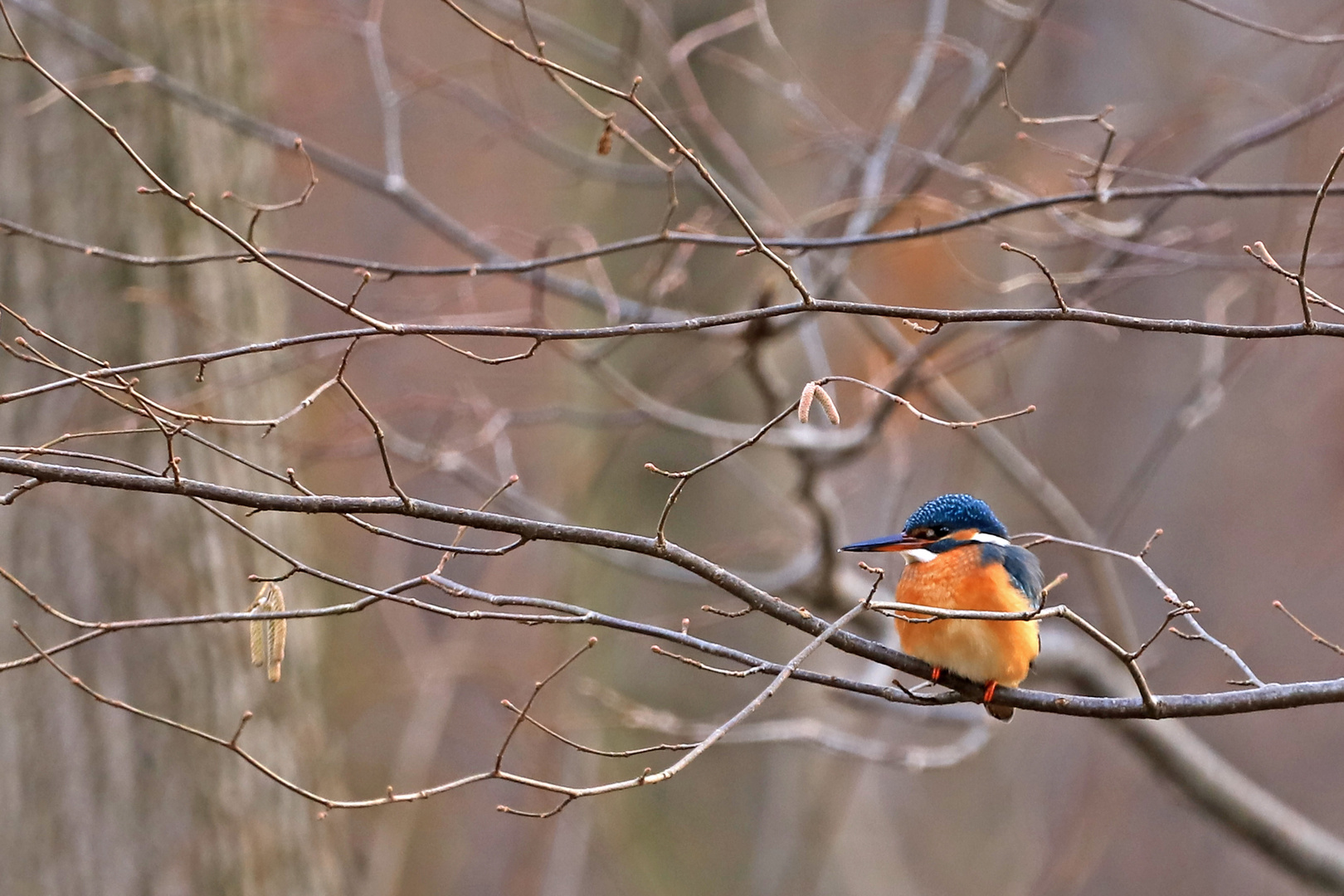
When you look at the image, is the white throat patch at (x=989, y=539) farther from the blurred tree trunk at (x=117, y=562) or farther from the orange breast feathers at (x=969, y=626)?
the blurred tree trunk at (x=117, y=562)

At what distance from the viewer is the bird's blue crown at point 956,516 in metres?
2.79

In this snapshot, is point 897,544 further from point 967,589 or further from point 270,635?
point 270,635

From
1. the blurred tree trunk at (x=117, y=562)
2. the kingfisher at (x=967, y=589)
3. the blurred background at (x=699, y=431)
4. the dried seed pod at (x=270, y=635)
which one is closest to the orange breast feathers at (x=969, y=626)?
the kingfisher at (x=967, y=589)

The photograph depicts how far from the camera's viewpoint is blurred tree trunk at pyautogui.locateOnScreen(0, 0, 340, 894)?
3617mm

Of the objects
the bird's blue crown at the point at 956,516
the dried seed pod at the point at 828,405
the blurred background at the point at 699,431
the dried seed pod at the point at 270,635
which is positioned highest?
the blurred background at the point at 699,431

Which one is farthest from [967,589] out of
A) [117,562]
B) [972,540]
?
[117,562]

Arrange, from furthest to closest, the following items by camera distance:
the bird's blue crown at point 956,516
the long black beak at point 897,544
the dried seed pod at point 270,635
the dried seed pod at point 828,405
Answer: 1. the bird's blue crown at point 956,516
2. the long black beak at point 897,544
3. the dried seed pod at point 270,635
4. the dried seed pod at point 828,405

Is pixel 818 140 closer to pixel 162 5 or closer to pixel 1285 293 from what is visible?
pixel 162 5

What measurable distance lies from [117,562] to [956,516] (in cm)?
253

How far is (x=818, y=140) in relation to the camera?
11.4 ft

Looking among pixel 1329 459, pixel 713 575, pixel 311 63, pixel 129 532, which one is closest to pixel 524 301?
pixel 311 63

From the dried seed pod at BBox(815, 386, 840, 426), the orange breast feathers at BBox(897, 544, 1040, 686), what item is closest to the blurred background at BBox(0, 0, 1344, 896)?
the orange breast feathers at BBox(897, 544, 1040, 686)

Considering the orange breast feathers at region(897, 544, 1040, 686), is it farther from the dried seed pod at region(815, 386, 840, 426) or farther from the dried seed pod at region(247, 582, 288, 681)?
the dried seed pod at region(247, 582, 288, 681)

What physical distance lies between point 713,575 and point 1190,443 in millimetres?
6166
